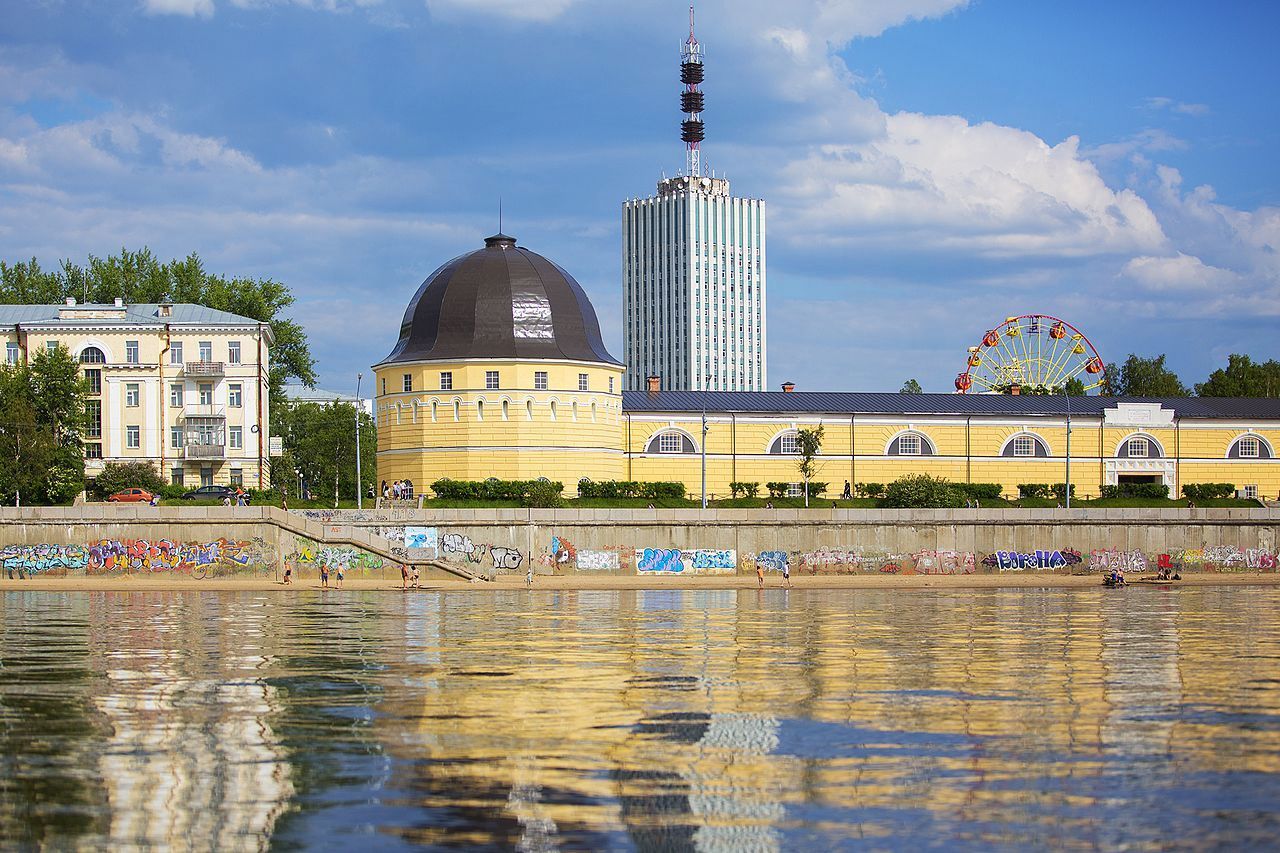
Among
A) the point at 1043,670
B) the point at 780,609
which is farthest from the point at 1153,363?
the point at 1043,670

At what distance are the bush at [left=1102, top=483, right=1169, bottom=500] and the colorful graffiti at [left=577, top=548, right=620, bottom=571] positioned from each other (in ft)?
100

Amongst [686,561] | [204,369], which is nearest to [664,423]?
[686,561]

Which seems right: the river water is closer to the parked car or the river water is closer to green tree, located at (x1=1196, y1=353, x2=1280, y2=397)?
the parked car

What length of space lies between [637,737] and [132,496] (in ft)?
175

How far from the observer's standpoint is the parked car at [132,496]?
69812 millimetres

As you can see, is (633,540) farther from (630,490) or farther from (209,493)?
(209,493)

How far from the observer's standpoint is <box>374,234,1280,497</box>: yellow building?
3115 inches

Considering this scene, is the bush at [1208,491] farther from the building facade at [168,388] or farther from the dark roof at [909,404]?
the building facade at [168,388]

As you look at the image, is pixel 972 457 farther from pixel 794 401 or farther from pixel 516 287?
pixel 516 287

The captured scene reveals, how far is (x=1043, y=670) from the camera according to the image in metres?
31.9

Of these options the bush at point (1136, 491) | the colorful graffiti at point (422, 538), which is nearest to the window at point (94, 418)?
the colorful graffiti at point (422, 538)

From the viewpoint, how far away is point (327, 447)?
4232 inches

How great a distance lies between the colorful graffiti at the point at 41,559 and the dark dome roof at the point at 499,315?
23.0 meters

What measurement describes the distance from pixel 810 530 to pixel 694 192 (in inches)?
5065
